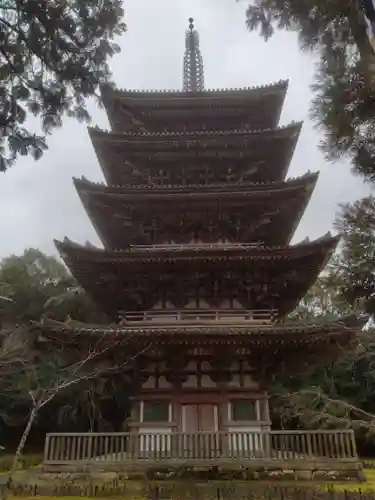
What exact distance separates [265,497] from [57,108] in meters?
9.15

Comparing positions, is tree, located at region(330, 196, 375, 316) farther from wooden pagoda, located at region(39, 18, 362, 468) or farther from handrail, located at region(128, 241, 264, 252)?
handrail, located at region(128, 241, 264, 252)

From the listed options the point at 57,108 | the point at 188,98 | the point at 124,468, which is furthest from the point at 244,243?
the point at 57,108

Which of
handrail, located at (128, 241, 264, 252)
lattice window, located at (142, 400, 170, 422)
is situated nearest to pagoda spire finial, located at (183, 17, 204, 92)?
handrail, located at (128, 241, 264, 252)

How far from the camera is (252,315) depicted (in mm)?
14508

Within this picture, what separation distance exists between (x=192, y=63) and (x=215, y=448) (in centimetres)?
2027

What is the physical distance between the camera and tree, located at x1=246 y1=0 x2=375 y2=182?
207 inches

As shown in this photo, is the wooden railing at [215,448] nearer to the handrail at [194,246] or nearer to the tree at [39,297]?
the handrail at [194,246]

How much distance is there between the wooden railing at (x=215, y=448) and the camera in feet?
40.5

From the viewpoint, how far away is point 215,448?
1244 centimetres

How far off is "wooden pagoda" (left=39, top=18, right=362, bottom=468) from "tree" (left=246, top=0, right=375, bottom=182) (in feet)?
26.7

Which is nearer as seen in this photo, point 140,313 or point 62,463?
point 62,463

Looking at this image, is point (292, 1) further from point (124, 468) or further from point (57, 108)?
point (124, 468)

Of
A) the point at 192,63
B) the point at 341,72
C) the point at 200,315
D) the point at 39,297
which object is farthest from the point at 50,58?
the point at 39,297

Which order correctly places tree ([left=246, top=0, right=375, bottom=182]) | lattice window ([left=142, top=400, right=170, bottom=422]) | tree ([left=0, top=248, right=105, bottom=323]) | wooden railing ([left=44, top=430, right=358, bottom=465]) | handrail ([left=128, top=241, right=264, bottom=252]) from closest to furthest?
tree ([left=246, top=0, right=375, bottom=182]) → wooden railing ([left=44, top=430, right=358, bottom=465]) → lattice window ([left=142, top=400, right=170, bottom=422]) → handrail ([left=128, top=241, right=264, bottom=252]) → tree ([left=0, top=248, right=105, bottom=323])
